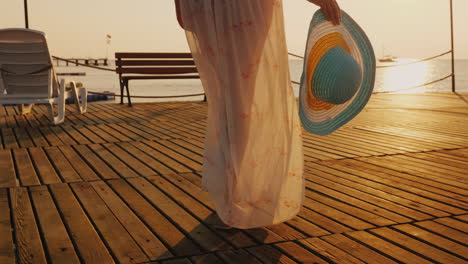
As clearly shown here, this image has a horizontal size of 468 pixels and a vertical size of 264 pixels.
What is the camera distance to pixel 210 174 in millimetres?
2457

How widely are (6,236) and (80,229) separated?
0.31 meters

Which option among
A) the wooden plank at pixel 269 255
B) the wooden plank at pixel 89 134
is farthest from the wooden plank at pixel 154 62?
the wooden plank at pixel 269 255

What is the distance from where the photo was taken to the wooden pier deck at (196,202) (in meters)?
2.16

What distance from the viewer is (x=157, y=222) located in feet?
8.29

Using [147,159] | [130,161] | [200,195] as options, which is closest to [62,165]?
[130,161]

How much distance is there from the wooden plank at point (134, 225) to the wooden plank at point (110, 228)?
0.08ft

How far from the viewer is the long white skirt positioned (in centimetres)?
228

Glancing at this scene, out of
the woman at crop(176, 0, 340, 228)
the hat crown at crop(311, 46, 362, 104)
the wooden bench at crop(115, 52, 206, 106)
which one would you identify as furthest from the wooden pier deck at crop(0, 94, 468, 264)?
the wooden bench at crop(115, 52, 206, 106)

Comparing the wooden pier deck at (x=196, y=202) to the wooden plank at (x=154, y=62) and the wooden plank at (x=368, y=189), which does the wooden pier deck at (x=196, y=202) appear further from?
the wooden plank at (x=154, y=62)

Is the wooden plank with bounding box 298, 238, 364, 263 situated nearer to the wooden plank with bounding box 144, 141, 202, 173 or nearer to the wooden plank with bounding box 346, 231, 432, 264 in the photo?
the wooden plank with bounding box 346, 231, 432, 264

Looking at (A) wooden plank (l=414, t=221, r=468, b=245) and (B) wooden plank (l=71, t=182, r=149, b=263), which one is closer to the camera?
(B) wooden plank (l=71, t=182, r=149, b=263)

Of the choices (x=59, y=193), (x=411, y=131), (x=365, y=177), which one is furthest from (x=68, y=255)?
(x=411, y=131)

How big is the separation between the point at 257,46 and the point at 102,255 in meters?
1.07

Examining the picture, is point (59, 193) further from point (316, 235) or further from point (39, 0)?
point (39, 0)
